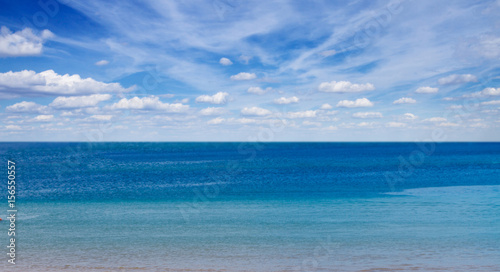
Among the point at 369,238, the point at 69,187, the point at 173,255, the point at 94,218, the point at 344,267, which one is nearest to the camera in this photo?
the point at 344,267

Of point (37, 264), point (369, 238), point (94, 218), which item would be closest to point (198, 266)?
point (37, 264)

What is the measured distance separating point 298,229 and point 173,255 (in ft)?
21.6

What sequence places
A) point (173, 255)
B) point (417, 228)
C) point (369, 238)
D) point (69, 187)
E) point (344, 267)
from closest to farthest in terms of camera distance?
point (344, 267)
point (173, 255)
point (369, 238)
point (417, 228)
point (69, 187)

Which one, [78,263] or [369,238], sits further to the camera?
[369,238]

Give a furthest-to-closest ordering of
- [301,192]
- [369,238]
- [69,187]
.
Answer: [69,187], [301,192], [369,238]

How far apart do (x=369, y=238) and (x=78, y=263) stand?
11.9m

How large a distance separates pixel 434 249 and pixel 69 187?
32374 millimetres

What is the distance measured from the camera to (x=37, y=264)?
12.9m

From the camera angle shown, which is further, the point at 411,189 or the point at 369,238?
the point at 411,189

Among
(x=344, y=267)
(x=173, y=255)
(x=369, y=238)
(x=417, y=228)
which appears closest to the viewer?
(x=344, y=267)

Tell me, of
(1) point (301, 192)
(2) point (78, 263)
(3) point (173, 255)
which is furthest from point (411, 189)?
(2) point (78, 263)

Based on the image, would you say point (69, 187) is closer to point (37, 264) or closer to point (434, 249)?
point (37, 264)

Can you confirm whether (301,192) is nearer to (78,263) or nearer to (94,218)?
(94,218)

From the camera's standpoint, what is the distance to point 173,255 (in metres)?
13.7
